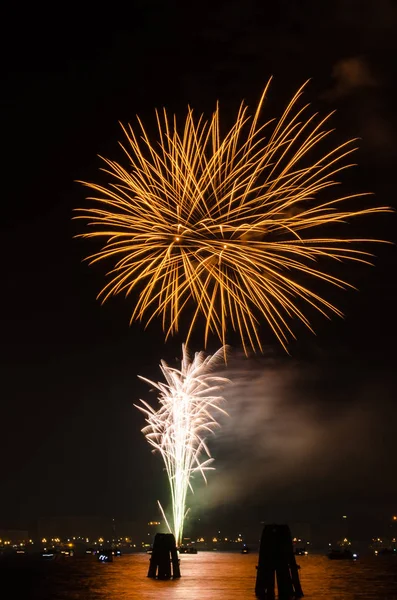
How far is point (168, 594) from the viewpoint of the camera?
178 feet

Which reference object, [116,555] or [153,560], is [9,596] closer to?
[153,560]

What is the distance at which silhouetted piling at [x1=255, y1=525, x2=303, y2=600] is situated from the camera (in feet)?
138

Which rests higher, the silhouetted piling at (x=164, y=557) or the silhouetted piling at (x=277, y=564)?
the silhouetted piling at (x=164, y=557)

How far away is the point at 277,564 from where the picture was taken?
43344 millimetres

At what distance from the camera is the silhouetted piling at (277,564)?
4206cm

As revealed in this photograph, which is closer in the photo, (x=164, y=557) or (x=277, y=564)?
(x=277, y=564)

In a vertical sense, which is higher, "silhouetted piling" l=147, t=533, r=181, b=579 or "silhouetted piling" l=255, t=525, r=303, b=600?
"silhouetted piling" l=147, t=533, r=181, b=579

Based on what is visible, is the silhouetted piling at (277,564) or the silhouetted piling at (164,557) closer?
the silhouetted piling at (277,564)

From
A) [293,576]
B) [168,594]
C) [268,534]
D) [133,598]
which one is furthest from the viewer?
[168,594]

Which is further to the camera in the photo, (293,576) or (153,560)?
(153,560)

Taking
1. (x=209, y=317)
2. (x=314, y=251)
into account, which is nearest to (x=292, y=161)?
(x=314, y=251)

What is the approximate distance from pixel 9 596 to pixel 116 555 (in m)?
134

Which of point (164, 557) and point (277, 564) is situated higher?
point (164, 557)

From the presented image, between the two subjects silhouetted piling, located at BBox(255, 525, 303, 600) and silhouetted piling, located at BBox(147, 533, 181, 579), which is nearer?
silhouetted piling, located at BBox(255, 525, 303, 600)
